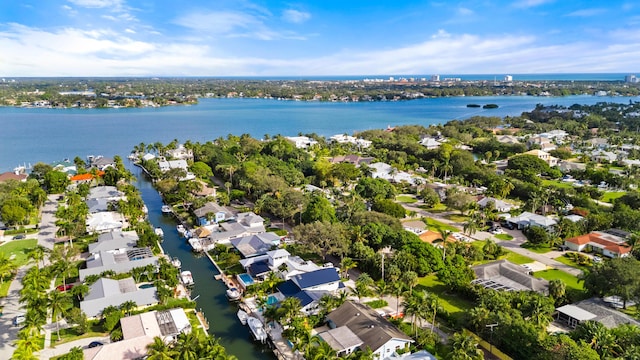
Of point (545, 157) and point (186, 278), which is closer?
point (186, 278)

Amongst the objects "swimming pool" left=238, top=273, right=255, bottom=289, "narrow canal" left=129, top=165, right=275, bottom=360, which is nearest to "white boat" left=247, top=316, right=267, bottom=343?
"narrow canal" left=129, top=165, right=275, bottom=360

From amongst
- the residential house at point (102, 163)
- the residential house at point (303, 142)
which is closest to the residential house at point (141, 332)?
the residential house at point (102, 163)

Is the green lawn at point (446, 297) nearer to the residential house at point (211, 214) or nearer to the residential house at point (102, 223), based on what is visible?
the residential house at point (211, 214)

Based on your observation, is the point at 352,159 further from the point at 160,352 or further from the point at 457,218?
the point at 160,352

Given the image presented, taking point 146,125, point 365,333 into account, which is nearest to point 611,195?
point 365,333

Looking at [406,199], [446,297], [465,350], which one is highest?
[465,350]

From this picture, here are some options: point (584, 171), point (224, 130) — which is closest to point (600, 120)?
point (584, 171)

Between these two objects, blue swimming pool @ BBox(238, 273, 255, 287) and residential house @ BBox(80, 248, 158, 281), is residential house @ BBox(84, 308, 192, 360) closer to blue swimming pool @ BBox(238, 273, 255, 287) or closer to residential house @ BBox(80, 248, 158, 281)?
blue swimming pool @ BBox(238, 273, 255, 287)

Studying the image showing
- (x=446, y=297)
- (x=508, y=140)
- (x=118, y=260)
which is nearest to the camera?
(x=446, y=297)
